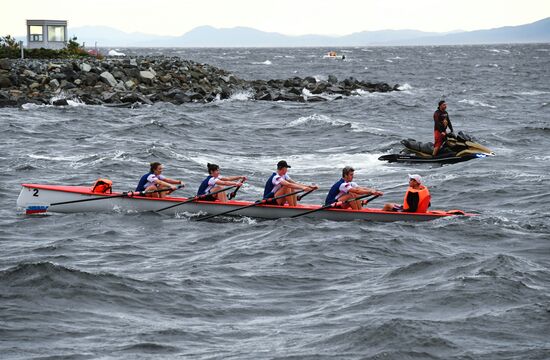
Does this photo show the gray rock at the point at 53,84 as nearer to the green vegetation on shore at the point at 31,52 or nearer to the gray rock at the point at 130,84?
the gray rock at the point at 130,84

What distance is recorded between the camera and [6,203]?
2283cm

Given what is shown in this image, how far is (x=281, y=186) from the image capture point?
2028 cm

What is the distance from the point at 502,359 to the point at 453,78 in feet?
244

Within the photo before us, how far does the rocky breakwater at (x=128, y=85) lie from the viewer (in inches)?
1876

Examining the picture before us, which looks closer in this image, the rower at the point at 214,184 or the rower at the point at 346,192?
the rower at the point at 346,192

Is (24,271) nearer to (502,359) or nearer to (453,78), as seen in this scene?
(502,359)

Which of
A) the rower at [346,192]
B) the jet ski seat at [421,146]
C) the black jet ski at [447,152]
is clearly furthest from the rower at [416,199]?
the jet ski seat at [421,146]

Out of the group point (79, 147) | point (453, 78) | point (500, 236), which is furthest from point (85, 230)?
point (453, 78)

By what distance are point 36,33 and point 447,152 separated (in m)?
40.7

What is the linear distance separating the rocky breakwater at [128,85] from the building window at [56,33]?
6.61m

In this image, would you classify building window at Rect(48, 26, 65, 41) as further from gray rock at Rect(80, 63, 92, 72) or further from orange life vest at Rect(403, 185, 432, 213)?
orange life vest at Rect(403, 185, 432, 213)

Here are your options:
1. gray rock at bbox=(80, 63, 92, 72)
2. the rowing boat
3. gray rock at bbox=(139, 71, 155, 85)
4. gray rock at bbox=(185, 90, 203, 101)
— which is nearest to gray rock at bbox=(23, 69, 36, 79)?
gray rock at bbox=(80, 63, 92, 72)

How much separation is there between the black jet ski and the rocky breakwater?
20510 mm

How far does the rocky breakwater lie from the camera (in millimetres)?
47656
